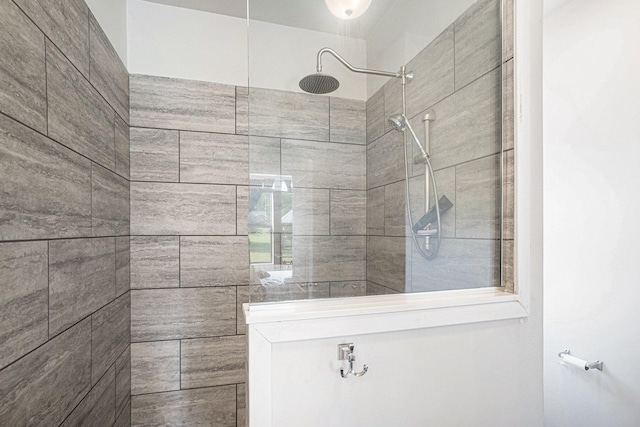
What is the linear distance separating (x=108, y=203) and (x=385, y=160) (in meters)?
1.24

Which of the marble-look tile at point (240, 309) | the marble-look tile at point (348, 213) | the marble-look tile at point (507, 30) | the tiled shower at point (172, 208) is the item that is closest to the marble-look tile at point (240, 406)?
the tiled shower at point (172, 208)

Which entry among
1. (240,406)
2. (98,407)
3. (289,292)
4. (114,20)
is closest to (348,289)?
(289,292)

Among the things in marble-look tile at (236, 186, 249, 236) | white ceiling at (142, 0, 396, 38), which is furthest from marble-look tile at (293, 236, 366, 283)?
white ceiling at (142, 0, 396, 38)

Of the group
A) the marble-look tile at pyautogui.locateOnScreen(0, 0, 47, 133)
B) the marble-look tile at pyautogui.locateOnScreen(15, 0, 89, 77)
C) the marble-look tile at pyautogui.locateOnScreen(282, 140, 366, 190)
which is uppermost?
the marble-look tile at pyautogui.locateOnScreen(15, 0, 89, 77)

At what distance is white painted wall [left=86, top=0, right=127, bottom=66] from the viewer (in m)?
1.33

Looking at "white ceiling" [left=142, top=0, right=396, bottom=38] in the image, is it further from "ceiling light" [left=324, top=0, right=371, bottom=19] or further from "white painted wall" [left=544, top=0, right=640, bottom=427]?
"white painted wall" [left=544, top=0, right=640, bottom=427]

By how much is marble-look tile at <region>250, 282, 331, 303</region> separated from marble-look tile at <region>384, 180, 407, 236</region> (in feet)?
1.53

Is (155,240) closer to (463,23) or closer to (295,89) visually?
(295,89)

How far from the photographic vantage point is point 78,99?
1078 mm

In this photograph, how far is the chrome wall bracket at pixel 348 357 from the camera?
0.81 meters

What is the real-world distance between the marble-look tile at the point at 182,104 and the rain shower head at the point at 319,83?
1.98ft

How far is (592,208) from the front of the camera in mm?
1262

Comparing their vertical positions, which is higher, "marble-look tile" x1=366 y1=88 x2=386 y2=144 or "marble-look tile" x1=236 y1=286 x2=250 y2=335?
"marble-look tile" x1=366 y1=88 x2=386 y2=144

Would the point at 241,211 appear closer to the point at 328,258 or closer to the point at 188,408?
the point at 328,258
